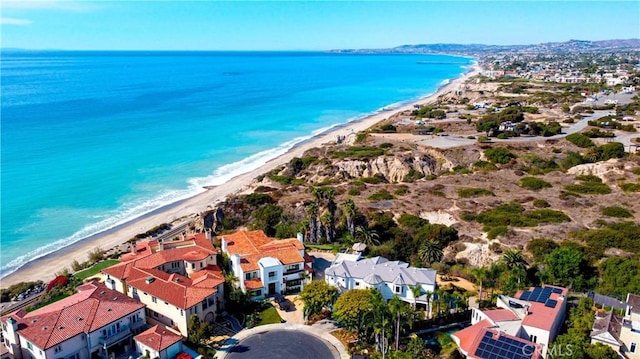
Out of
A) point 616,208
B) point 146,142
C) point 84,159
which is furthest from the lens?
point 146,142

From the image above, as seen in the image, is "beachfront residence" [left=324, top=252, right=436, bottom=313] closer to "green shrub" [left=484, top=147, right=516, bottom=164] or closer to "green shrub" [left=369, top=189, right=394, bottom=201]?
"green shrub" [left=369, top=189, right=394, bottom=201]

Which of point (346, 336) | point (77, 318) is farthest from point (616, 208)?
point (77, 318)

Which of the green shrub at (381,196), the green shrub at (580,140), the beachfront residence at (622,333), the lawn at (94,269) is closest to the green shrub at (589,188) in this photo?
the green shrub at (381,196)

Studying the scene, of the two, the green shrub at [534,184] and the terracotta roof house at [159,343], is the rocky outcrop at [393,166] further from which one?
the terracotta roof house at [159,343]

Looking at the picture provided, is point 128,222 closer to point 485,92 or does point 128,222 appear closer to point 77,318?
point 77,318

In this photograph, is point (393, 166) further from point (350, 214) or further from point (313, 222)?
point (313, 222)

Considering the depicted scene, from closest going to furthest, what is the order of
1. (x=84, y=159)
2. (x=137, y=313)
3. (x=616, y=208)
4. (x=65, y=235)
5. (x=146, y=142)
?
(x=137, y=313), (x=616, y=208), (x=65, y=235), (x=84, y=159), (x=146, y=142)

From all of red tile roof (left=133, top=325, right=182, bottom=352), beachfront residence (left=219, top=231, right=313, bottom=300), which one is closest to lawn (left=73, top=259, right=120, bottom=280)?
beachfront residence (left=219, top=231, right=313, bottom=300)
